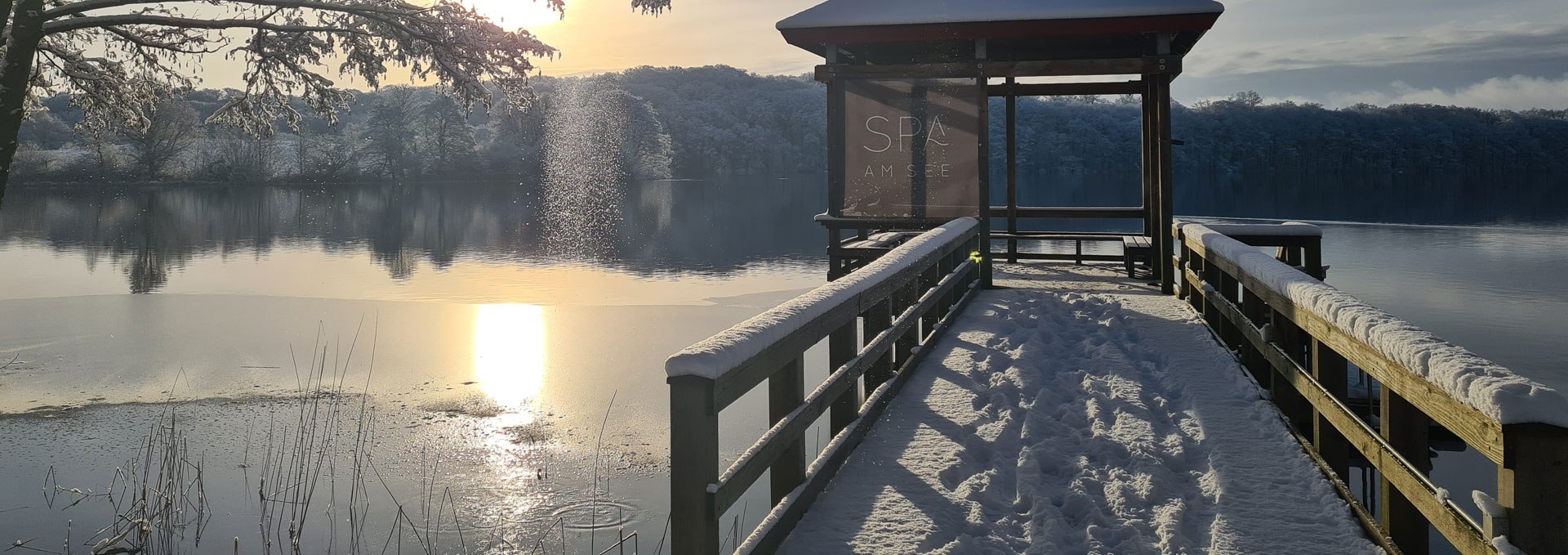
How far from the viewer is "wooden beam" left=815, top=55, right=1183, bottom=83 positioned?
36.4ft

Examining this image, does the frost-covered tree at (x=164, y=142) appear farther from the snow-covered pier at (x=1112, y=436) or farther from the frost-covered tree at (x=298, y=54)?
the snow-covered pier at (x=1112, y=436)

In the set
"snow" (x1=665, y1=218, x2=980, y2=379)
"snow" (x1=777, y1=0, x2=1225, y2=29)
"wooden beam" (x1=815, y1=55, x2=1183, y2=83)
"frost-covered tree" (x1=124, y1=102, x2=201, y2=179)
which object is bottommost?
"snow" (x1=665, y1=218, x2=980, y2=379)

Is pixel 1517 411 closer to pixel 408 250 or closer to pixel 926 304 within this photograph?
pixel 926 304

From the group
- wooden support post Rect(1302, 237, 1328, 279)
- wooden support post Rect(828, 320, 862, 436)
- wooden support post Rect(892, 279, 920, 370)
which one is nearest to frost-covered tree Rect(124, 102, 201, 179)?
wooden support post Rect(892, 279, 920, 370)

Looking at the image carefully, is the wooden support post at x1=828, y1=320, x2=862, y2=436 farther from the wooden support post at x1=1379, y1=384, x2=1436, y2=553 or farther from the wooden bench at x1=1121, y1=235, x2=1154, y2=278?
the wooden bench at x1=1121, y1=235, x2=1154, y2=278

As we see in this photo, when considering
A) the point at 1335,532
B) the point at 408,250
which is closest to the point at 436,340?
the point at 1335,532

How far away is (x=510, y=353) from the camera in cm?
1514

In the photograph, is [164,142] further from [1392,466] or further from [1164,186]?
[1392,466]

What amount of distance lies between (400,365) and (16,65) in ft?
18.9

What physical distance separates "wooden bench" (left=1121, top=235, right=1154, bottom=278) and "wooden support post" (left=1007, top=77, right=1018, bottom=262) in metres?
1.39

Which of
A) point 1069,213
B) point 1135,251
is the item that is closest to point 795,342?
point 1135,251

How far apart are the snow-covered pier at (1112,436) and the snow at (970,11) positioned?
403cm

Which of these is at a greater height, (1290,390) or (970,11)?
(970,11)

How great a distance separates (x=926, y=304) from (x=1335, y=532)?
4121mm
